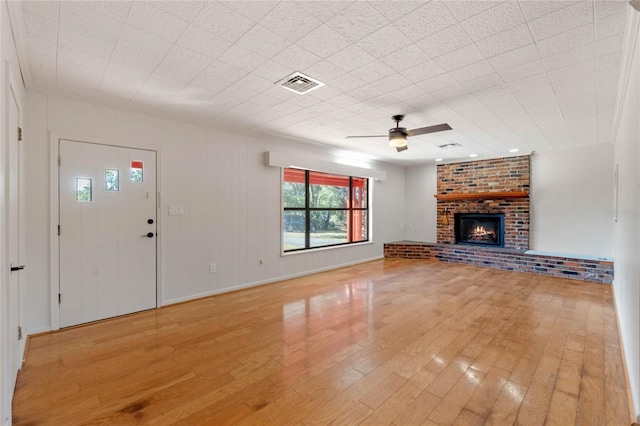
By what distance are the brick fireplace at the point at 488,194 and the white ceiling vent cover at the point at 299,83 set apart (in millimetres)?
5269

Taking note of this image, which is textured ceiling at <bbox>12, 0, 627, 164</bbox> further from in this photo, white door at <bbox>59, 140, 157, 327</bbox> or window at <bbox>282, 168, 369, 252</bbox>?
window at <bbox>282, 168, 369, 252</bbox>

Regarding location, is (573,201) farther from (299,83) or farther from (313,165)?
(299,83)

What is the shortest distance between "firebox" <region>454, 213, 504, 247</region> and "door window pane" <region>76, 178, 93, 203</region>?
7200 millimetres

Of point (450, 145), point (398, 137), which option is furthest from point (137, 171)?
point (450, 145)

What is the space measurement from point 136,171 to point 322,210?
348 centimetres

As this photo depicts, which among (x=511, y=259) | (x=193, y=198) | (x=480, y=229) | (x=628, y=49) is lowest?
(x=511, y=259)

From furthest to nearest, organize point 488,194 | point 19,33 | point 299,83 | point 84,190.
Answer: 1. point 488,194
2. point 84,190
3. point 299,83
4. point 19,33

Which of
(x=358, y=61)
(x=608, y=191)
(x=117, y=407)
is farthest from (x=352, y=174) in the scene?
(x=117, y=407)

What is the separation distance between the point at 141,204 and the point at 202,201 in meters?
0.77

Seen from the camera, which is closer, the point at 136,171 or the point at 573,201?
the point at 136,171

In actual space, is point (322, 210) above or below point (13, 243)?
above

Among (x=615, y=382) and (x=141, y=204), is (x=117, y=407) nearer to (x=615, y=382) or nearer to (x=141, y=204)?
(x=141, y=204)

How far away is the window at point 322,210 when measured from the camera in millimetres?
5648

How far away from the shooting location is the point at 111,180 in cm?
352
